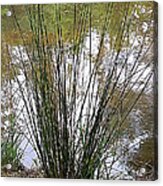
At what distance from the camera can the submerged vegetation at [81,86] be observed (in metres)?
2.18

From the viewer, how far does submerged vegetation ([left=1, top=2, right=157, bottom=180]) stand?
2176mm

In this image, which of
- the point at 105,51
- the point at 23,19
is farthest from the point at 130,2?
the point at 23,19

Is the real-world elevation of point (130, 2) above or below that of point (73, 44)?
above

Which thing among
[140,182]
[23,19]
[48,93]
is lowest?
[140,182]

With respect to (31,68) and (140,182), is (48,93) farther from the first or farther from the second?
(140,182)

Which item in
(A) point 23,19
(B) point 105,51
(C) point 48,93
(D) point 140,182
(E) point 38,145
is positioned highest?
(A) point 23,19

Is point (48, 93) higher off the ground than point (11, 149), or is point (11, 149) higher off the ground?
point (48, 93)

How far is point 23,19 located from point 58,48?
192 mm

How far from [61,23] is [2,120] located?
1.53 feet

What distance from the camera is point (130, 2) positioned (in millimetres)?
2191

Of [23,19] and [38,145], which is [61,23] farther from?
[38,145]

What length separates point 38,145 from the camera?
2.26 meters

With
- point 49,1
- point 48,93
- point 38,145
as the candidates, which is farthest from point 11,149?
point 49,1

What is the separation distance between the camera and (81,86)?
2223mm
